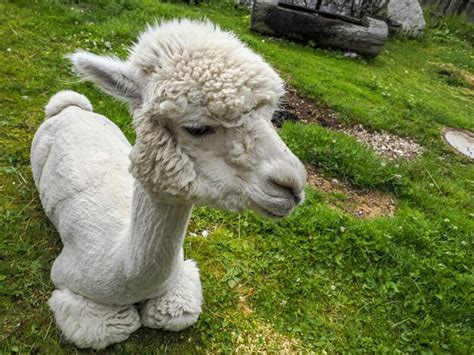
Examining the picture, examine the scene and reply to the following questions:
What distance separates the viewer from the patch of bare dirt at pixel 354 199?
4105 mm

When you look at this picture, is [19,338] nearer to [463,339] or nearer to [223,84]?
[223,84]

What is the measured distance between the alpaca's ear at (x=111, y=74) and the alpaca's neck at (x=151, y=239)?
426 millimetres

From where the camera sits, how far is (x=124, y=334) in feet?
7.74

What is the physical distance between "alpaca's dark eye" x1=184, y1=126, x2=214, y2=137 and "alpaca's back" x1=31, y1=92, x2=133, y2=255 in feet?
3.43

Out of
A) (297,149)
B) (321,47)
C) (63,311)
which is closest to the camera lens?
(63,311)

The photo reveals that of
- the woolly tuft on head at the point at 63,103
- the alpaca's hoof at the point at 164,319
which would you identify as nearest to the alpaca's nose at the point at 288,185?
the alpaca's hoof at the point at 164,319

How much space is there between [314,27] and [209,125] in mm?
7858

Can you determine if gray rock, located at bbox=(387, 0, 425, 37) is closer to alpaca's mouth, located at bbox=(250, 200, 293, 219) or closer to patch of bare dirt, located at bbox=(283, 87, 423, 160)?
patch of bare dirt, located at bbox=(283, 87, 423, 160)

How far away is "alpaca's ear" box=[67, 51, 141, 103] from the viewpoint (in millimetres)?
1602

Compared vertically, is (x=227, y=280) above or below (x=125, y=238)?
below

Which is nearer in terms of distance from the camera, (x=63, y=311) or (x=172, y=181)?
(x=172, y=181)

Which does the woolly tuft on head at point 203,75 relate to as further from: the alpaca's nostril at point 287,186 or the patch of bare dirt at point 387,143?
the patch of bare dirt at point 387,143

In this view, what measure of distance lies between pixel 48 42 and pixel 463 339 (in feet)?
19.3

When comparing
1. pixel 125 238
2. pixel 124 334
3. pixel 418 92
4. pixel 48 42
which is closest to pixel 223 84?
pixel 125 238
